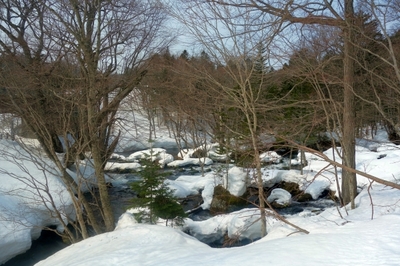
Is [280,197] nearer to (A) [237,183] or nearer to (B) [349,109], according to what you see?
(A) [237,183]

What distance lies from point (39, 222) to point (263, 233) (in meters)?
7.28

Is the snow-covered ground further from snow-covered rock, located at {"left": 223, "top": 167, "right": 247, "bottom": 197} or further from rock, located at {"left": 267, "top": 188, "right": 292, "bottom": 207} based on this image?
snow-covered rock, located at {"left": 223, "top": 167, "right": 247, "bottom": 197}

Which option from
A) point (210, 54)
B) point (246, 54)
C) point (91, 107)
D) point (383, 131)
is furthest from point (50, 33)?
point (383, 131)

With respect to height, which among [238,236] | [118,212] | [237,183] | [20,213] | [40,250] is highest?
[238,236]

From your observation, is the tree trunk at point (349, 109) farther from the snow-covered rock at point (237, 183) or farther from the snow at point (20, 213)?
the snow at point (20, 213)

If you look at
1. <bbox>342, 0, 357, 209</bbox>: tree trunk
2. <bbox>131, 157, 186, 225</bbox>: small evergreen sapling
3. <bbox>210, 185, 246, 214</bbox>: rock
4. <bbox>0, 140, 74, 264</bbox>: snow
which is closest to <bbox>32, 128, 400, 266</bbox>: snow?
<bbox>342, 0, 357, 209</bbox>: tree trunk

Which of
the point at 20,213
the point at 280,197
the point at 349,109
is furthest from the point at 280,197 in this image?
the point at 20,213

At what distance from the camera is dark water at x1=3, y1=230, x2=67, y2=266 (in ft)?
35.1

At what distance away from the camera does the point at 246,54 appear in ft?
26.2

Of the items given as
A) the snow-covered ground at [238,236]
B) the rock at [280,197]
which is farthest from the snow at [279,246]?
the rock at [280,197]

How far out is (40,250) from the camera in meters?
11.5

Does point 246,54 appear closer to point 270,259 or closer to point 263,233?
point 263,233

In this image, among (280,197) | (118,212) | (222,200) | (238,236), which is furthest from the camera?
(222,200)

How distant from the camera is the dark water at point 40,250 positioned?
1071 cm
